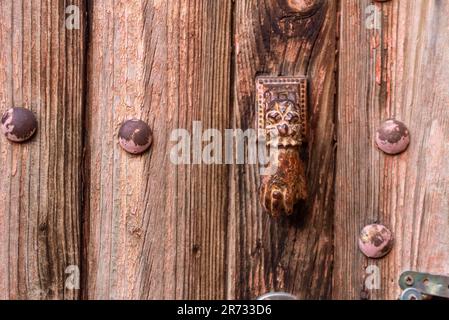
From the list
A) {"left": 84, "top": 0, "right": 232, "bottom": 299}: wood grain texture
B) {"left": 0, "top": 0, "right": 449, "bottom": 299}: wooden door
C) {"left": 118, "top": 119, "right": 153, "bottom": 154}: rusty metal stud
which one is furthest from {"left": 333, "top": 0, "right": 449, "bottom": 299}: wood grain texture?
{"left": 118, "top": 119, "right": 153, "bottom": 154}: rusty metal stud

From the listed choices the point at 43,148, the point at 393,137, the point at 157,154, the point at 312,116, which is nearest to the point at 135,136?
the point at 157,154

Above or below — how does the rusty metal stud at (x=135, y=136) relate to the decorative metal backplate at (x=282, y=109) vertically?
below

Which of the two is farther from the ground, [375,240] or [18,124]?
[18,124]

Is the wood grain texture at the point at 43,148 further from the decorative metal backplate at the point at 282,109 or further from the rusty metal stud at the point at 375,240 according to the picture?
the rusty metal stud at the point at 375,240

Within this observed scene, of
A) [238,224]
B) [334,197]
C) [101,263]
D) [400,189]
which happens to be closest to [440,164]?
[400,189]

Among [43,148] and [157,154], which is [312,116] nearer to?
[157,154]

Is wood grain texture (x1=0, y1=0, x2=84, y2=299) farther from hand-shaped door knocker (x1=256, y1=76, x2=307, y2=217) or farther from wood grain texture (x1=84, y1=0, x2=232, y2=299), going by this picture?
hand-shaped door knocker (x1=256, y1=76, x2=307, y2=217)

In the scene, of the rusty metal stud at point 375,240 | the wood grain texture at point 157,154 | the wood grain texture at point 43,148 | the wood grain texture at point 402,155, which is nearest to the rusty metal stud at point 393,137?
the wood grain texture at point 402,155

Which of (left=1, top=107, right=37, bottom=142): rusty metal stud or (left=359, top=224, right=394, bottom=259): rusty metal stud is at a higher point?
(left=1, top=107, right=37, bottom=142): rusty metal stud
